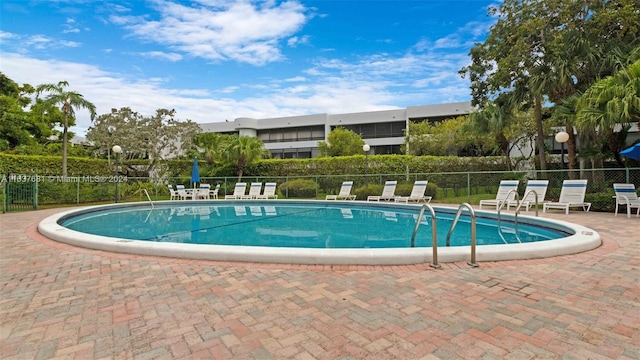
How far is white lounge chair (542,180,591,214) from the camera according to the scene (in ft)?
34.0

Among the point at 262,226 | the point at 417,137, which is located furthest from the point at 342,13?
the point at 417,137

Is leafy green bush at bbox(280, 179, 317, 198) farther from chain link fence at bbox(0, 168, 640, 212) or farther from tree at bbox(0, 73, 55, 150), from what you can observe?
tree at bbox(0, 73, 55, 150)

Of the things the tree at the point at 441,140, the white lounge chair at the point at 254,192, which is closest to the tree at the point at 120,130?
the white lounge chair at the point at 254,192

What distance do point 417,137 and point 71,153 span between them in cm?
2767

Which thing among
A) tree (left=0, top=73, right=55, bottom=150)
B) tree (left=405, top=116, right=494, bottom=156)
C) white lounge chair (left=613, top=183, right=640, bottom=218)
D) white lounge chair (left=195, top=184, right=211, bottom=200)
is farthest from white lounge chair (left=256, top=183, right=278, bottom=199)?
white lounge chair (left=613, top=183, right=640, bottom=218)

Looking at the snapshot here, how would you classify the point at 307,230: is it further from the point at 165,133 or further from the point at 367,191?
the point at 165,133

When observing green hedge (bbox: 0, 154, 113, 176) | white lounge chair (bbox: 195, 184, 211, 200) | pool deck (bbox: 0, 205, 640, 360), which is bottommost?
pool deck (bbox: 0, 205, 640, 360)

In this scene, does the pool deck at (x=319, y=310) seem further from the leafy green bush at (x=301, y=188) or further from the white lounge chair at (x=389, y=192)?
the leafy green bush at (x=301, y=188)

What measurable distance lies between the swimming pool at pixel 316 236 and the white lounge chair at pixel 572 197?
2.44 meters

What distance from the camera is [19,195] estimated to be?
12.7 m

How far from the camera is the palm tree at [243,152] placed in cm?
2173

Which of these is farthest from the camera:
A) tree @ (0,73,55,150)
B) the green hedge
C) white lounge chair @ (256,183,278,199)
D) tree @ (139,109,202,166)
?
tree @ (139,109,202,166)

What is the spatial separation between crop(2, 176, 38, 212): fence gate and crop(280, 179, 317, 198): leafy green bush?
10.9 meters

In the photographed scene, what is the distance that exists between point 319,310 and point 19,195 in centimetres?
1499
